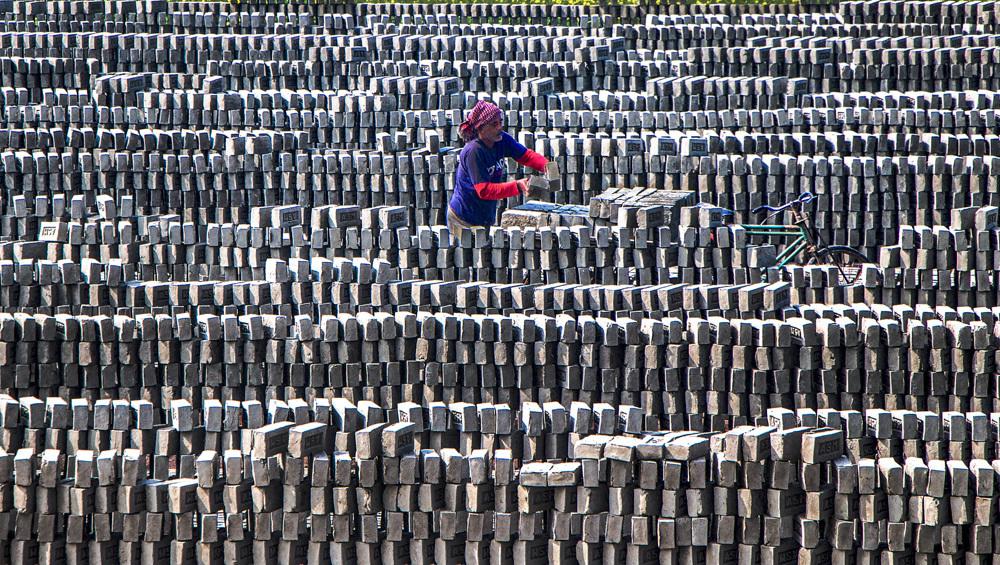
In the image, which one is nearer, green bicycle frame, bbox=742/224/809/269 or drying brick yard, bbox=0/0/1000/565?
drying brick yard, bbox=0/0/1000/565

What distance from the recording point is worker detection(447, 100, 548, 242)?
941 centimetres

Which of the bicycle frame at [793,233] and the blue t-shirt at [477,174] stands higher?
the blue t-shirt at [477,174]

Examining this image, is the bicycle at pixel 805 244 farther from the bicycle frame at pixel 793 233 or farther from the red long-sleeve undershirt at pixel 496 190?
the red long-sleeve undershirt at pixel 496 190

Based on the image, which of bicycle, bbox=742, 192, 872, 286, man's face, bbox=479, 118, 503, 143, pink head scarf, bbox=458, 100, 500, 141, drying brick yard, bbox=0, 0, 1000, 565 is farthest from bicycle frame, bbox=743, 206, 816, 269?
pink head scarf, bbox=458, 100, 500, 141

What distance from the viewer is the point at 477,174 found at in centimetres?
956

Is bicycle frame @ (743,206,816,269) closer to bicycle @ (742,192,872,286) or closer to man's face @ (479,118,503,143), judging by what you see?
bicycle @ (742,192,872,286)

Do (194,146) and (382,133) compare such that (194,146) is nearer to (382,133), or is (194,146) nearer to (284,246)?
(382,133)

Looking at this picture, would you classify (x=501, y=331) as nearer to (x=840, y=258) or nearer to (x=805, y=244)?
(x=805, y=244)

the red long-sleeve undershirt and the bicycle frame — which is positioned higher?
the red long-sleeve undershirt

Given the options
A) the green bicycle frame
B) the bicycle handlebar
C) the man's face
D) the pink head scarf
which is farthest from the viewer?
the bicycle handlebar

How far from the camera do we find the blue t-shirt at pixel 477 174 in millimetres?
9539

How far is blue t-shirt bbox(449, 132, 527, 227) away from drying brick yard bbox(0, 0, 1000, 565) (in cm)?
31

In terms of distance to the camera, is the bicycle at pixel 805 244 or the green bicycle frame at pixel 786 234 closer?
the bicycle at pixel 805 244

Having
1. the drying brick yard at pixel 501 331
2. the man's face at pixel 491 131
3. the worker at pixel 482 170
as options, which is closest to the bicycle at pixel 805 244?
the drying brick yard at pixel 501 331
